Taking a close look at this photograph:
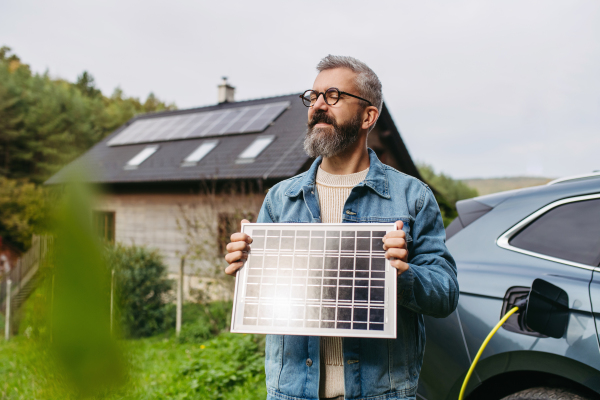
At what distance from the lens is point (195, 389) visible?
450cm

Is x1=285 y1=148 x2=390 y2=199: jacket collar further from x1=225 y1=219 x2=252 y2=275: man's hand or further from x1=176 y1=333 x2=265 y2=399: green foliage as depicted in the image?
x1=176 y1=333 x2=265 y2=399: green foliage

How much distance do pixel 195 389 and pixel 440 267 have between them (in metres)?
3.54

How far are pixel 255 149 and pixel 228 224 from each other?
534cm

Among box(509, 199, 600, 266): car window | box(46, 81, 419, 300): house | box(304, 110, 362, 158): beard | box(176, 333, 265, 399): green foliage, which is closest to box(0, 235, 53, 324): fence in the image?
box(304, 110, 362, 158): beard

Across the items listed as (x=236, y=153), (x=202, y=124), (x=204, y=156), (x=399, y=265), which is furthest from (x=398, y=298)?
(x=202, y=124)

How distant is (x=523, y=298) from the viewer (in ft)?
7.74

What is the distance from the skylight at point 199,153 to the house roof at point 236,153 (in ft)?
0.41

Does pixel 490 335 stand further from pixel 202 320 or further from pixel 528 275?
pixel 202 320

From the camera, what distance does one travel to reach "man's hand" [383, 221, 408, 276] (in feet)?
4.96

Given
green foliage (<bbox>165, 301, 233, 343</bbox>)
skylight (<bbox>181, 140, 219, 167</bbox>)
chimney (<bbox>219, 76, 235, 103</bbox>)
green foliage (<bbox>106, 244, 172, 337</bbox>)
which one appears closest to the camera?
green foliage (<bbox>165, 301, 233, 343</bbox>)

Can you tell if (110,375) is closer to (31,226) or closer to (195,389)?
(31,226)

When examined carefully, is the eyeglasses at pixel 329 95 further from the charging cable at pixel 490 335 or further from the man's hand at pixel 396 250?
the charging cable at pixel 490 335

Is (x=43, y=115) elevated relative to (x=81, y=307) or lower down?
elevated

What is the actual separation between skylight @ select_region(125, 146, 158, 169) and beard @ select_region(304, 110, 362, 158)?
14607mm
